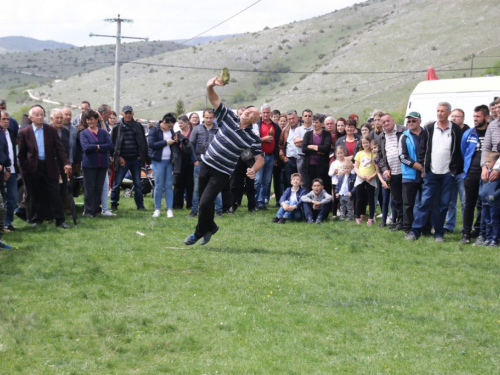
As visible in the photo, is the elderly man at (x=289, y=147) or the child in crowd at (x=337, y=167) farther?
the elderly man at (x=289, y=147)

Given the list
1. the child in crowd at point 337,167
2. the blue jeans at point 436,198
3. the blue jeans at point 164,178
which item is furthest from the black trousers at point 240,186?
the blue jeans at point 436,198

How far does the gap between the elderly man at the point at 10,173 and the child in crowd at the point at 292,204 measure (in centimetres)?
520

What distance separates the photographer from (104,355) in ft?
20.5

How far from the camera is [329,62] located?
84.2 meters

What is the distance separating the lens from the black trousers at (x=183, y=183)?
1633 centimetres

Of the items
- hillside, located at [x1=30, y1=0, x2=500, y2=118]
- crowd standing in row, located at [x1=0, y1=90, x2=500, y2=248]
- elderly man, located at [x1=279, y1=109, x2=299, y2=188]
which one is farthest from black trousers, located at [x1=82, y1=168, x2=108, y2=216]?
hillside, located at [x1=30, y1=0, x2=500, y2=118]

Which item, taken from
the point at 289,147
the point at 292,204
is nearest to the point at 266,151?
the point at 289,147

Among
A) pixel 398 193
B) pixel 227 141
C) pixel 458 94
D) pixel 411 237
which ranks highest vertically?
pixel 458 94

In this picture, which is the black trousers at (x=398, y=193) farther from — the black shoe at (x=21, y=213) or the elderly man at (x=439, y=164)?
the black shoe at (x=21, y=213)

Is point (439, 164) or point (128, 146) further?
point (128, 146)

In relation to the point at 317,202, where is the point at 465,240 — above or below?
below

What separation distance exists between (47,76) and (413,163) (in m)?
128

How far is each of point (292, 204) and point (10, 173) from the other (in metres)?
5.76

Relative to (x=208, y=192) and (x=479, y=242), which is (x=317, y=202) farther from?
(x=208, y=192)
